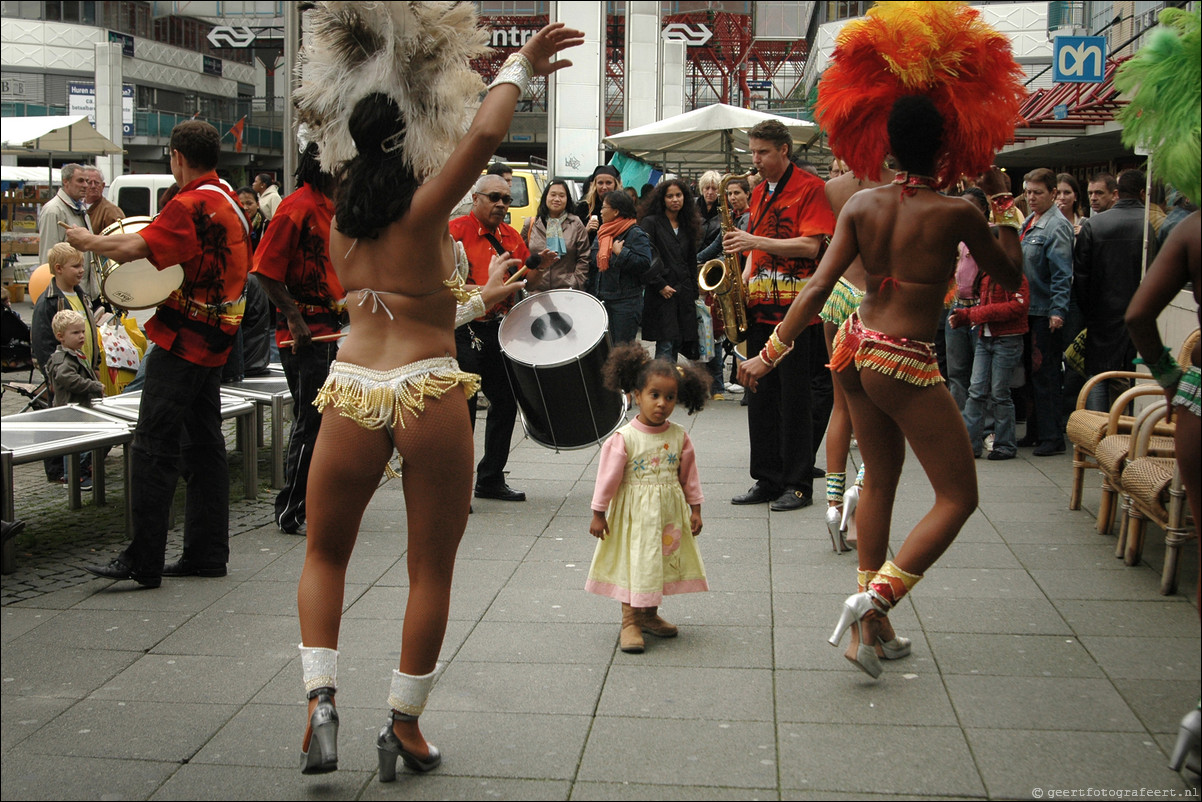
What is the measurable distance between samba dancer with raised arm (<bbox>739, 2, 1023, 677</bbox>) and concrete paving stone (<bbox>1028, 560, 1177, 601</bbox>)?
1.29m

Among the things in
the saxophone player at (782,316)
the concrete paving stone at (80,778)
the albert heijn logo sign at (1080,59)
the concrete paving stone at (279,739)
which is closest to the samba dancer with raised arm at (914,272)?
the concrete paving stone at (279,739)

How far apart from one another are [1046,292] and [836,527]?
3824mm

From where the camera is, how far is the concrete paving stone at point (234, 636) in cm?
451

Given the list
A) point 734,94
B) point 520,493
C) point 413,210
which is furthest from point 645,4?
point 734,94

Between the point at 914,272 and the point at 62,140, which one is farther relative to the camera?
the point at 62,140

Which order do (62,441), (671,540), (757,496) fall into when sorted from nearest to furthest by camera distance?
1. (671,540)
2. (62,441)
3. (757,496)

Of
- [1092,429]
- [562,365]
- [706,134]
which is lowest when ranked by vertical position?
[1092,429]

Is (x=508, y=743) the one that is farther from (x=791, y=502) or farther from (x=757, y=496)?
(x=757, y=496)

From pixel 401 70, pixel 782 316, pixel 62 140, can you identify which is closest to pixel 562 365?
pixel 782 316

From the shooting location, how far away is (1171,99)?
3250 millimetres

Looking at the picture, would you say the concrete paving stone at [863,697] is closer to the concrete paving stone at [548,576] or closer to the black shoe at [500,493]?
the concrete paving stone at [548,576]

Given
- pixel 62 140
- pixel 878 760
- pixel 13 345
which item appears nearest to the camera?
pixel 878 760

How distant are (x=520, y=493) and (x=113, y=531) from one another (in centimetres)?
232

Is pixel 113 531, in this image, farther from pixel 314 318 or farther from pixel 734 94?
pixel 734 94
